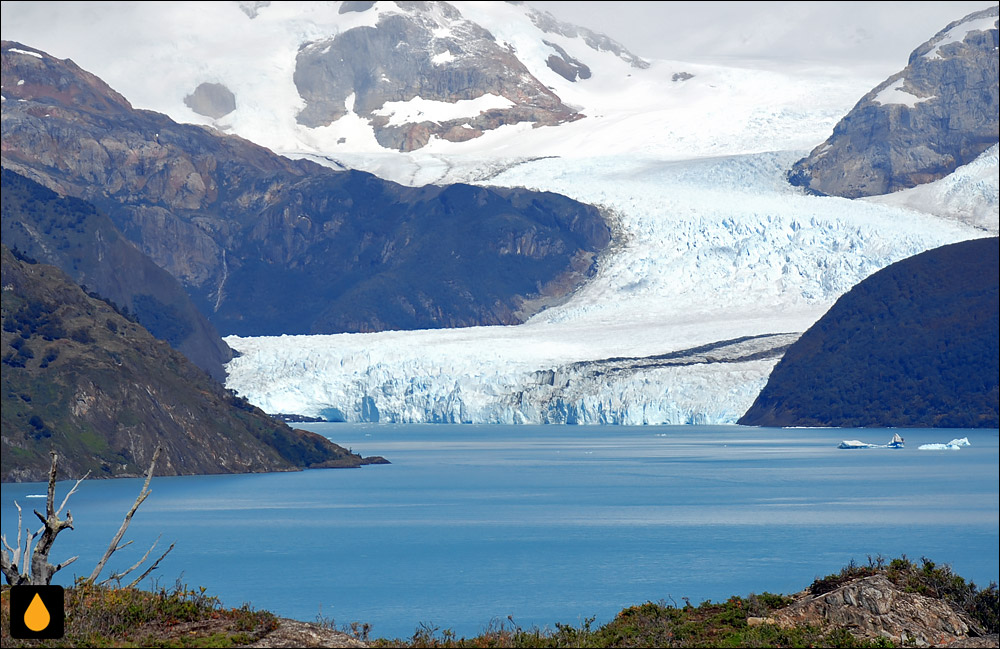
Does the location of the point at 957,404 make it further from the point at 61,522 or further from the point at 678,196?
the point at 61,522

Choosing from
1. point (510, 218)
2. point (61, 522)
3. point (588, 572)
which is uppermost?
point (510, 218)

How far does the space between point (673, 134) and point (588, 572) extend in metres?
154

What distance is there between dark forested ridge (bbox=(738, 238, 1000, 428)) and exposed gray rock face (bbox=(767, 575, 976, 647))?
8173cm

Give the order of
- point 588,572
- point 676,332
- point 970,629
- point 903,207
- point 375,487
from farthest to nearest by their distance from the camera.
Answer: point 903,207 → point 676,332 → point 375,487 → point 588,572 → point 970,629

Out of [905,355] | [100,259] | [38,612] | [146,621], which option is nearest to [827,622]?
[146,621]

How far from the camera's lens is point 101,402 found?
214 ft

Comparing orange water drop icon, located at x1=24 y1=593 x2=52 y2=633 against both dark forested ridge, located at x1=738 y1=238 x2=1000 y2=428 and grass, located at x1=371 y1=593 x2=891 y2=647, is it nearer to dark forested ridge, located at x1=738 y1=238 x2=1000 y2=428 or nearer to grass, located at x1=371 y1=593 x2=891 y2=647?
grass, located at x1=371 y1=593 x2=891 y2=647

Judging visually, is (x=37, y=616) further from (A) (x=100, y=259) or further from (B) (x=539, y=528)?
(A) (x=100, y=259)

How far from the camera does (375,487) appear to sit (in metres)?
71.6

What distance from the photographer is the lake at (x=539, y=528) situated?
3753 centimetres

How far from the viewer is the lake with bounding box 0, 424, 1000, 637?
123 feet

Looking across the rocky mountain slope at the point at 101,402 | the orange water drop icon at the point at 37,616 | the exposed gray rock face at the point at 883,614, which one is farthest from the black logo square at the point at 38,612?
the rocky mountain slope at the point at 101,402

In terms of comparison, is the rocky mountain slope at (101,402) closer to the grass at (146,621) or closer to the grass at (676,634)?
the grass at (146,621)

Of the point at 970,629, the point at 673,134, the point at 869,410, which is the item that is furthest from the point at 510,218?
the point at 970,629
